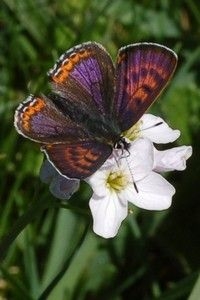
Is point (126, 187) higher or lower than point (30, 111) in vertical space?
lower

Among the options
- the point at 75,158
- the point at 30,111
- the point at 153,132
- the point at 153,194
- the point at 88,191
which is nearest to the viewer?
the point at 75,158

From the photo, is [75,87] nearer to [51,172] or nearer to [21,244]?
[51,172]

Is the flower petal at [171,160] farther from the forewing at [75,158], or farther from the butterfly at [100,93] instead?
the forewing at [75,158]

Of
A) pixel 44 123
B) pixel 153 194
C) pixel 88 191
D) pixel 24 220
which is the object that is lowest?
pixel 88 191

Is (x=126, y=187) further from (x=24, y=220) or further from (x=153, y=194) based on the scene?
(x=24, y=220)

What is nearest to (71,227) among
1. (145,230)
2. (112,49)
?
(145,230)

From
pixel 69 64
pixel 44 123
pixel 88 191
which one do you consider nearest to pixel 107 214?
pixel 44 123

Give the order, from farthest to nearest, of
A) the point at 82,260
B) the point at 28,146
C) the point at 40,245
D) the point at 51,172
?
the point at 28,146 → the point at 40,245 → the point at 82,260 → the point at 51,172
